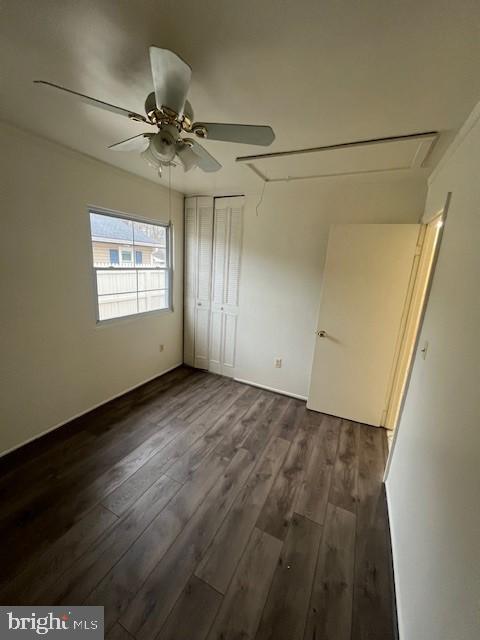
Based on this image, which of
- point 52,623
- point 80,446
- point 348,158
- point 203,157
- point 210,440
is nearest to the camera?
point 52,623

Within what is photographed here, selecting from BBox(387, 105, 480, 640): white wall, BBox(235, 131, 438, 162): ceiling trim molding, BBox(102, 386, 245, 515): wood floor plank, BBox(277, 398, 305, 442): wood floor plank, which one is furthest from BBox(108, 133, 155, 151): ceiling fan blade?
BBox(277, 398, 305, 442): wood floor plank

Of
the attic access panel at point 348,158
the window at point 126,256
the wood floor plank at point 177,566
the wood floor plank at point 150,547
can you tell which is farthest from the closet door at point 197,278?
the wood floor plank at point 177,566

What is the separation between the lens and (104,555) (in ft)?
4.35

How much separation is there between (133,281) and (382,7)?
2759mm

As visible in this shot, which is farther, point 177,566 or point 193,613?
point 177,566

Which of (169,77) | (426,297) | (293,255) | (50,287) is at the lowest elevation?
(50,287)

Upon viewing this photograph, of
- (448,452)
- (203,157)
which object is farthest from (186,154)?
(448,452)

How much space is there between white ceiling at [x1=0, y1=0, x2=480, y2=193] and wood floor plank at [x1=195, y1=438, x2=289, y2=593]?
239cm

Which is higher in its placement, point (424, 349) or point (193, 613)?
point (424, 349)

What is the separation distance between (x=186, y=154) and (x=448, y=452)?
72.6 inches

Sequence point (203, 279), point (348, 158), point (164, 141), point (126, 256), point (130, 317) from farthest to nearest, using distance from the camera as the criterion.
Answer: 1. point (203, 279)
2. point (130, 317)
3. point (126, 256)
4. point (348, 158)
5. point (164, 141)

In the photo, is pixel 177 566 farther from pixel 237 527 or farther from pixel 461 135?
pixel 461 135

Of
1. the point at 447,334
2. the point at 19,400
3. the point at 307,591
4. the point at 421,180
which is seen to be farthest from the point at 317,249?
the point at 19,400

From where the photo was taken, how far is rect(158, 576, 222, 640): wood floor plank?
107cm
